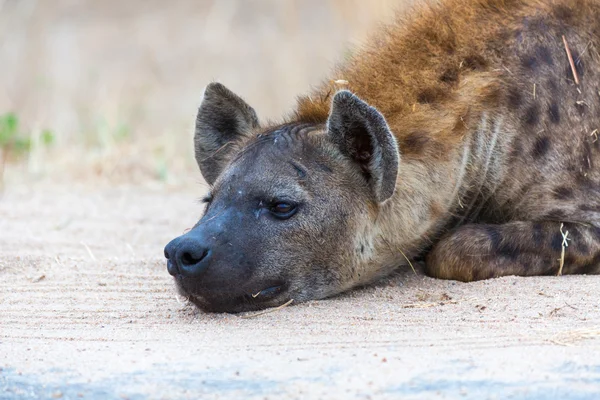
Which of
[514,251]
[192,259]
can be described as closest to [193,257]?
[192,259]

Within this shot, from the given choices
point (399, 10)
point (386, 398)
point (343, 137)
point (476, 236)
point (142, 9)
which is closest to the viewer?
point (386, 398)

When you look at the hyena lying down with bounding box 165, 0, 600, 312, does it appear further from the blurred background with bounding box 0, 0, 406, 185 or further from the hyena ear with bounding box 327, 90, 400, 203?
the blurred background with bounding box 0, 0, 406, 185

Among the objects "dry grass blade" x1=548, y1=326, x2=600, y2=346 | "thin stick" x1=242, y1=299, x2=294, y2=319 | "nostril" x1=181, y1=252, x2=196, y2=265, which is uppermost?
"dry grass blade" x1=548, y1=326, x2=600, y2=346

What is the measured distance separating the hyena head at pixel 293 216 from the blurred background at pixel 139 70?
2.57 ft

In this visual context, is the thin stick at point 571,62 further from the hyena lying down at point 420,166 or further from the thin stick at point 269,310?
the thin stick at point 269,310

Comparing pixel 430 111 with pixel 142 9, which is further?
pixel 142 9

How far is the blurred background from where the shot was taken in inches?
296

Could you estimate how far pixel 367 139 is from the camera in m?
3.84

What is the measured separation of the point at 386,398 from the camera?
2.50 meters

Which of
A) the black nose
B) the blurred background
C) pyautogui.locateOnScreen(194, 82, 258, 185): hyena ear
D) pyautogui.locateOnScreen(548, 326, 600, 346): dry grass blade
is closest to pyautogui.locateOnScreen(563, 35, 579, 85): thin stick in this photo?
the blurred background

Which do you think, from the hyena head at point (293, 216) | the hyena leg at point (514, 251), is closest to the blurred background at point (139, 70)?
the hyena head at point (293, 216)

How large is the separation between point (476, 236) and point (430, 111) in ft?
1.81

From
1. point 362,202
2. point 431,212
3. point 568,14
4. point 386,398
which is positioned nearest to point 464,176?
point 431,212

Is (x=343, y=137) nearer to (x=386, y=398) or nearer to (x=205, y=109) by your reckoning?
(x=205, y=109)
